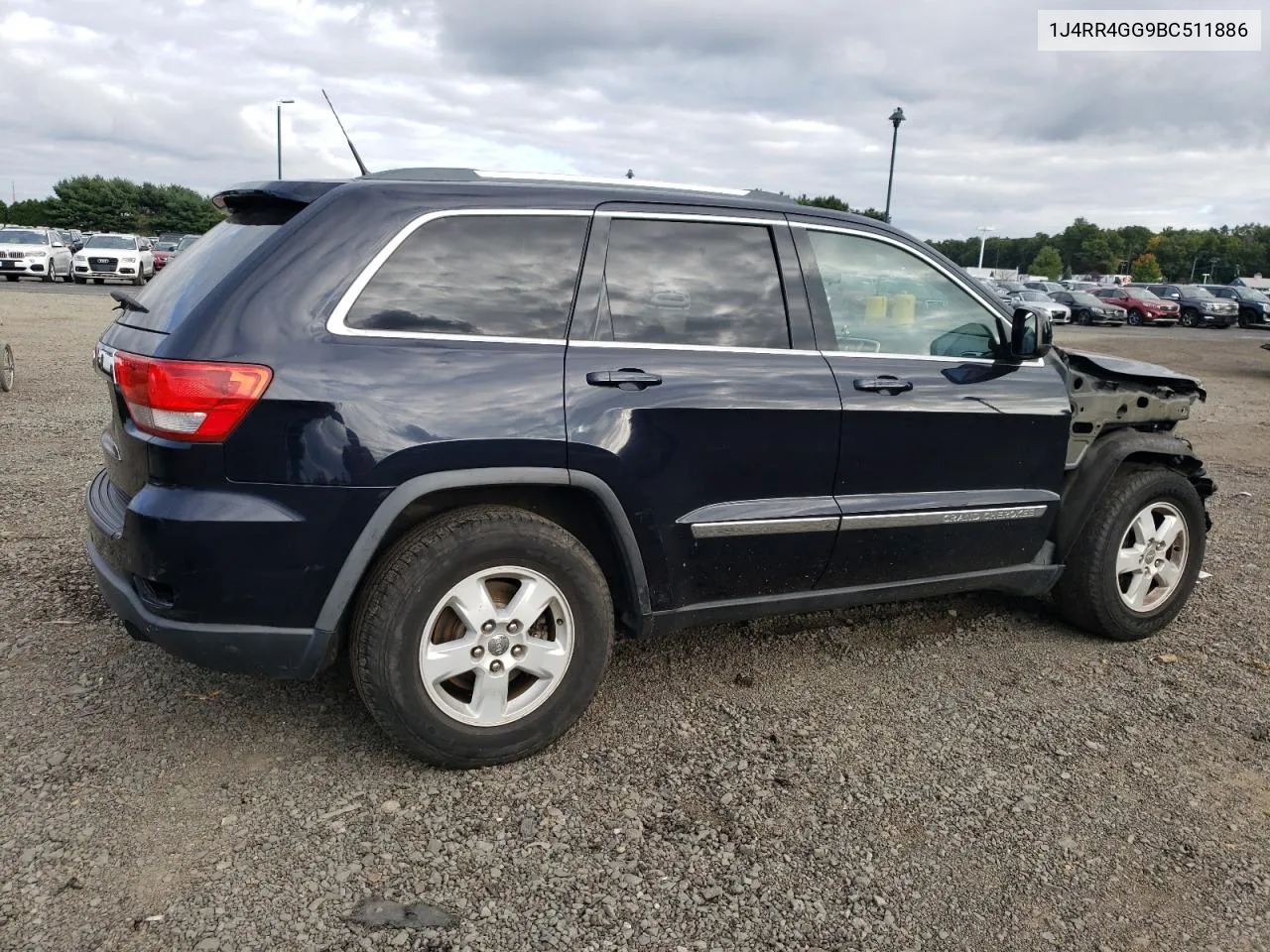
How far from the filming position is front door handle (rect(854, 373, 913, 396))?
3572mm

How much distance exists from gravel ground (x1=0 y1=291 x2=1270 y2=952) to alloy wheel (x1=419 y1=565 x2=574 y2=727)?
0.26 m

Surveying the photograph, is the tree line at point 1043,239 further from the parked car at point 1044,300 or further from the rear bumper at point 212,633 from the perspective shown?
the rear bumper at point 212,633

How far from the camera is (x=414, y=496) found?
2.87m

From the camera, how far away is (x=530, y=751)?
3.20m

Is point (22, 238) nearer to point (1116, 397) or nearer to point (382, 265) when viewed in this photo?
point (382, 265)

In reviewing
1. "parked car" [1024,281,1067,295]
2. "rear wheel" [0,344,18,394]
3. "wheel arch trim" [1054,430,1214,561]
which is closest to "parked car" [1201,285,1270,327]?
"parked car" [1024,281,1067,295]

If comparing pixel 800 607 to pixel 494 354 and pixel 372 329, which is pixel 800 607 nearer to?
pixel 494 354

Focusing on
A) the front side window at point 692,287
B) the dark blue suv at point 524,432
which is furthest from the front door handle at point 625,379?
the front side window at point 692,287

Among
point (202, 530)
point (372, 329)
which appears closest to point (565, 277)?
point (372, 329)

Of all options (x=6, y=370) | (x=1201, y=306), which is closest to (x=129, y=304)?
(x=6, y=370)

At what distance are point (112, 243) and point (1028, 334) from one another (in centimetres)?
3330

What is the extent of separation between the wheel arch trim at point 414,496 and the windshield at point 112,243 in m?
32.5

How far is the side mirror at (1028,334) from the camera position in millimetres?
3920

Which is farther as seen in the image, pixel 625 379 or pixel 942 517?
pixel 942 517
